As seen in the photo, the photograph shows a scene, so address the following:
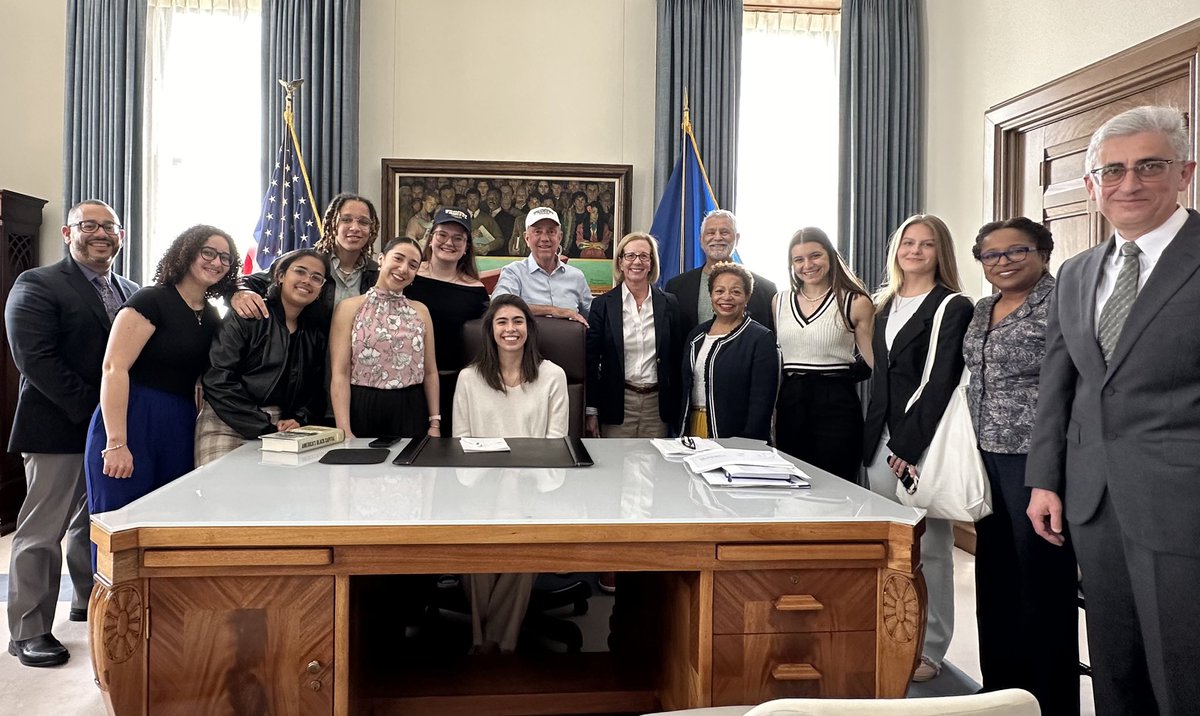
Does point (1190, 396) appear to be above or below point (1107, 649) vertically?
above

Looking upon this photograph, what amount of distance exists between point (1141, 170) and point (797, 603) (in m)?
1.24

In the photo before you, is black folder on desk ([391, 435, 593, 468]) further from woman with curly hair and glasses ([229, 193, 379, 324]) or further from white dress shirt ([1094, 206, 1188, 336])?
white dress shirt ([1094, 206, 1188, 336])

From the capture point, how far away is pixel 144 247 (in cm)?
527

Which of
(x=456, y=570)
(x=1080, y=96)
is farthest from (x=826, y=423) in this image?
(x=1080, y=96)

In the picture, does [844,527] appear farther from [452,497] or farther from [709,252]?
[709,252]

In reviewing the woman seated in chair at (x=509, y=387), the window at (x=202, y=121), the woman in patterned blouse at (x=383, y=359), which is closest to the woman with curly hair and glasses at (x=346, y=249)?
the woman in patterned blouse at (x=383, y=359)

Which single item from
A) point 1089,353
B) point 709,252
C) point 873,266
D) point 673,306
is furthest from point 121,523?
point 873,266

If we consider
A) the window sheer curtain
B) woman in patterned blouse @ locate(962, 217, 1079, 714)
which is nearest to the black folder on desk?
woman in patterned blouse @ locate(962, 217, 1079, 714)

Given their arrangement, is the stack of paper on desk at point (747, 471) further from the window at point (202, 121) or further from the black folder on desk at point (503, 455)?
the window at point (202, 121)

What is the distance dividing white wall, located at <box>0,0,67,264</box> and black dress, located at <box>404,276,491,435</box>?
10.7 ft

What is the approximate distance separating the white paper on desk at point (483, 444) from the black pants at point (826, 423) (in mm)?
1253

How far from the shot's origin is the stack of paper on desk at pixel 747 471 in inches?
85.4

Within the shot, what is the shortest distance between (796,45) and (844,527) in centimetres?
470

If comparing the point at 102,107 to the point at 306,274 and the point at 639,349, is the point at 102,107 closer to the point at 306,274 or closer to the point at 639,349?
the point at 306,274
